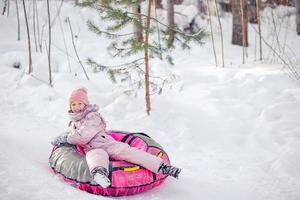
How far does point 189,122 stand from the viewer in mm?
4812

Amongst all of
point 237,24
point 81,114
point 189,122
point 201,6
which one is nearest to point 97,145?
point 81,114

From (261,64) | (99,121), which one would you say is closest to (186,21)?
(261,64)

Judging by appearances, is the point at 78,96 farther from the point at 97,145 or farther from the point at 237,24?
the point at 237,24

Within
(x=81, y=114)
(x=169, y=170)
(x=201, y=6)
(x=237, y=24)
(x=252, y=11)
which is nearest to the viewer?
(x=169, y=170)

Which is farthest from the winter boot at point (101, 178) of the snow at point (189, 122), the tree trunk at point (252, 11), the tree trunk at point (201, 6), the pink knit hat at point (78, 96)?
the tree trunk at point (201, 6)

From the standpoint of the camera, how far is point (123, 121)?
5023 millimetres

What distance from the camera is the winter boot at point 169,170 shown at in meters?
3.09

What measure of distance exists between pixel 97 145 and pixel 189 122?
1822 mm

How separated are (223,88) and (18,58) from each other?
13.6 feet

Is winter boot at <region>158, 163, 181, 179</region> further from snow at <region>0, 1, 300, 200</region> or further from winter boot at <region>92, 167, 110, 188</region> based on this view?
winter boot at <region>92, 167, 110, 188</region>

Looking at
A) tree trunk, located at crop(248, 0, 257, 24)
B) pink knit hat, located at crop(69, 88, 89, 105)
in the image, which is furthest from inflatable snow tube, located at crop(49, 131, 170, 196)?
tree trunk, located at crop(248, 0, 257, 24)

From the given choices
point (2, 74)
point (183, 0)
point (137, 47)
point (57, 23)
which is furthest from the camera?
point (183, 0)

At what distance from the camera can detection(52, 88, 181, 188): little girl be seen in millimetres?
2983

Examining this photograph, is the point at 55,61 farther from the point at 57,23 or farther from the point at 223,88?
the point at 223,88
